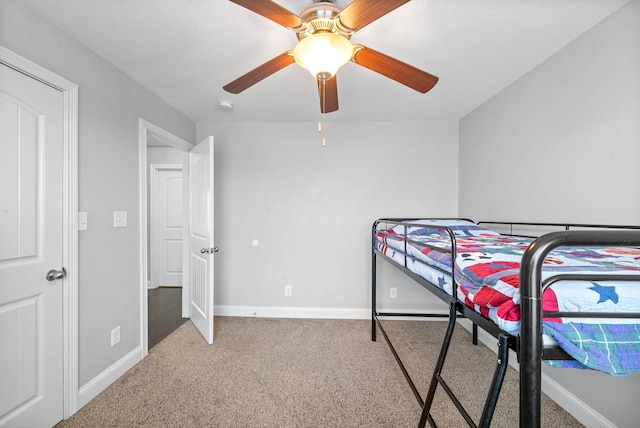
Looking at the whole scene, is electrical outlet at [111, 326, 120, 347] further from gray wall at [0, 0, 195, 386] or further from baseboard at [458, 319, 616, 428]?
baseboard at [458, 319, 616, 428]

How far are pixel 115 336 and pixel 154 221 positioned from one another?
261 centimetres

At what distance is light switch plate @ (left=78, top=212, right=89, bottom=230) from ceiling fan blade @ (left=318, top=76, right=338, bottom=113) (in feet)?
5.43

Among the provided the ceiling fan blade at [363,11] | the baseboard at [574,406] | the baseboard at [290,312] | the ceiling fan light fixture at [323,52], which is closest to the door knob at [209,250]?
the baseboard at [290,312]

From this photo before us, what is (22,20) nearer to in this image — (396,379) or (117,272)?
(117,272)

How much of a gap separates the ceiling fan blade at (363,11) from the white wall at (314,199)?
6.28ft

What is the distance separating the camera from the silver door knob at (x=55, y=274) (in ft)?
4.76

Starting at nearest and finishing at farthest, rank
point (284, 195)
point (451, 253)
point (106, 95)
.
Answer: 1. point (451, 253)
2. point (106, 95)
3. point (284, 195)

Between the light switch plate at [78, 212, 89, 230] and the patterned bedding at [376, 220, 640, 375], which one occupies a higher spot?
the light switch plate at [78, 212, 89, 230]

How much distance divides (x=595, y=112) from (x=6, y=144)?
10.2ft

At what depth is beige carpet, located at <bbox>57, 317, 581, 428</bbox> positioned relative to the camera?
60.9 inches

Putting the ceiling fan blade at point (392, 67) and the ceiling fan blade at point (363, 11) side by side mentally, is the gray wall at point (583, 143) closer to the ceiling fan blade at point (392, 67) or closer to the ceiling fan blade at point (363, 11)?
the ceiling fan blade at point (392, 67)

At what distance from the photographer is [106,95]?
1811 mm

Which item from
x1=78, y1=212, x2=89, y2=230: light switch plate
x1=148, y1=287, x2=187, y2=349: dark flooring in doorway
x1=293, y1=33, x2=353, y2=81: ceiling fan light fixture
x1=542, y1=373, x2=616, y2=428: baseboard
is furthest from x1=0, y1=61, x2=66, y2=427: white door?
x1=542, y1=373, x2=616, y2=428: baseboard

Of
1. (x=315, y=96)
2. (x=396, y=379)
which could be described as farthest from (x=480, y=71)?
(x=396, y=379)
